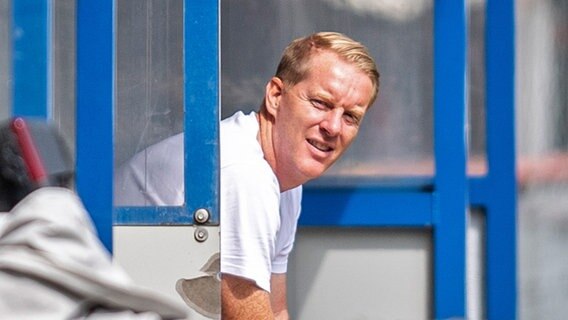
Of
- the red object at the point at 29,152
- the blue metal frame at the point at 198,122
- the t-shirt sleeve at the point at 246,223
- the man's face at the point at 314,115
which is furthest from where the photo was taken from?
the man's face at the point at 314,115

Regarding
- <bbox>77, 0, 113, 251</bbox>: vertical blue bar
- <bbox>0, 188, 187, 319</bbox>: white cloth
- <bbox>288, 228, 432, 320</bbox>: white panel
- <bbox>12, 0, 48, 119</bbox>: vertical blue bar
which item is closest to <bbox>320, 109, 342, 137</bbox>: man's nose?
<bbox>288, 228, 432, 320</bbox>: white panel

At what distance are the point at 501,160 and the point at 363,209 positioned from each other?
51 cm

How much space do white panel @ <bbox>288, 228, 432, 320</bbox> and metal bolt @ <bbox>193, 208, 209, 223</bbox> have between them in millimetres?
1019

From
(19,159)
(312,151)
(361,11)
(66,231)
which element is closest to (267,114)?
(312,151)

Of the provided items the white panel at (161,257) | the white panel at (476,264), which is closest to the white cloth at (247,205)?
the white panel at (161,257)

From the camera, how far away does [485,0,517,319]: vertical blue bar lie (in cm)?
370

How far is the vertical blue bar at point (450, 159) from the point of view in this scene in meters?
3.43

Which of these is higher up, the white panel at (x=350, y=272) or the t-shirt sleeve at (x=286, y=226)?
the t-shirt sleeve at (x=286, y=226)

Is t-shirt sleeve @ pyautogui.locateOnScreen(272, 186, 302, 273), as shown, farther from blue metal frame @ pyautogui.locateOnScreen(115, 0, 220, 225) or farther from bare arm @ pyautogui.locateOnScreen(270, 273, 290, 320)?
blue metal frame @ pyautogui.locateOnScreen(115, 0, 220, 225)

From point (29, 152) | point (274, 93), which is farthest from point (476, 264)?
point (29, 152)

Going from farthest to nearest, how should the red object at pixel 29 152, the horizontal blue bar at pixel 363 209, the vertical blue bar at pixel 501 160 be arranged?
the vertical blue bar at pixel 501 160, the horizontal blue bar at pixel 363 209, the red object at pixel 29 152

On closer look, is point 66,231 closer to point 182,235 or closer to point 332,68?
point 182,235

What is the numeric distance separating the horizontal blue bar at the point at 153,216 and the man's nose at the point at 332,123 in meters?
0.74

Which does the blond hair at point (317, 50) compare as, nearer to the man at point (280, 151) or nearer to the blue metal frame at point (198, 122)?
the man at point (280, 151)
